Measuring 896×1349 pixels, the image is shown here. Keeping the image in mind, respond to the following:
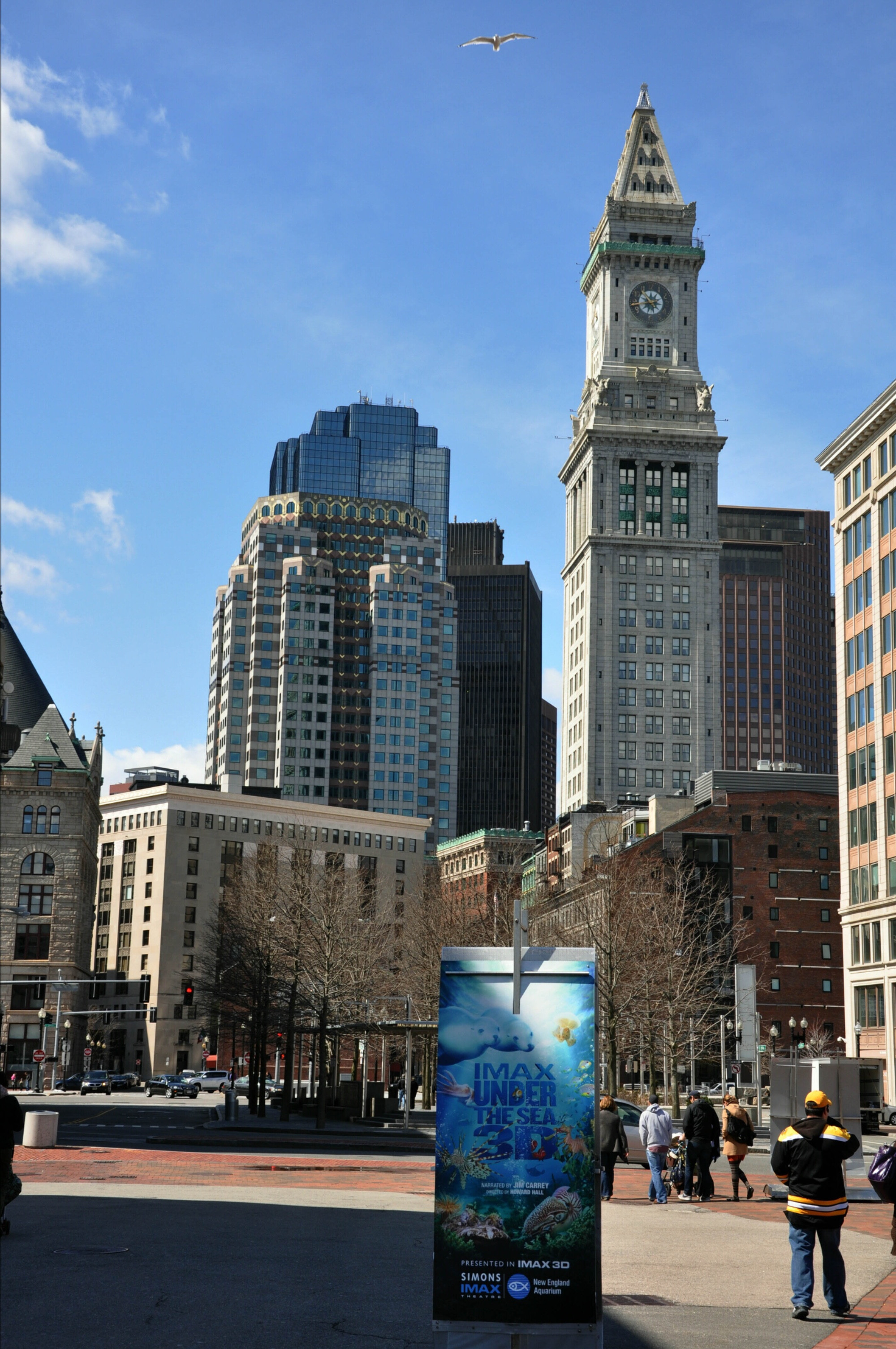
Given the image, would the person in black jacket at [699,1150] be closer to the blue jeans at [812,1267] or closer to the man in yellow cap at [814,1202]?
the man in yellow cap at [814,1202]

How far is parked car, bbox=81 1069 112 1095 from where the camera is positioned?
97.2 metres

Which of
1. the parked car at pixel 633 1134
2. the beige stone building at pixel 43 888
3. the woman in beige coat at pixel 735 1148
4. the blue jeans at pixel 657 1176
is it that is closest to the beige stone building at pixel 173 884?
the beige stone building at pixel 43 888

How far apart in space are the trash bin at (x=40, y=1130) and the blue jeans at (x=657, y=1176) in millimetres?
16199

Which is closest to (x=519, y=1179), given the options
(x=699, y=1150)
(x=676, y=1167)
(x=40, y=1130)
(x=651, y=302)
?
(x=699, y=1150)

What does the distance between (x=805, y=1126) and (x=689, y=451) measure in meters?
170

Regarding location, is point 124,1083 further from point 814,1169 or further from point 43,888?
point 814,1169

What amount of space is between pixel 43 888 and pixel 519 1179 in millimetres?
110257

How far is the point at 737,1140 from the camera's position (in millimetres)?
27547

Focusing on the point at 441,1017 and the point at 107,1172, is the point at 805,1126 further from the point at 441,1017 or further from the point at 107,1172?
the point at 107,1172

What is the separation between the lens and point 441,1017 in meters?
11.3

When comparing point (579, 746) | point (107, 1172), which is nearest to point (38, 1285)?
point (107, 1172)

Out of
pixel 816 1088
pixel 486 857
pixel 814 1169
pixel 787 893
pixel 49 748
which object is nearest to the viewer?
pixel 814 1169

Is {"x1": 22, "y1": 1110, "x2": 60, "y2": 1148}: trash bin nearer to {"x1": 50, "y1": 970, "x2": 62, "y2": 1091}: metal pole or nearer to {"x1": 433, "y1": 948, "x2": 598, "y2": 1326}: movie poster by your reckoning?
{"x1": 433, "y1": 948, "x2": 598, "y2": 1326}: movie poster

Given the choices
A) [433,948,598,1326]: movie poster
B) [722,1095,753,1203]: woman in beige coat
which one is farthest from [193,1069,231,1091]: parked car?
[433,948,598,1326]: movie poster
